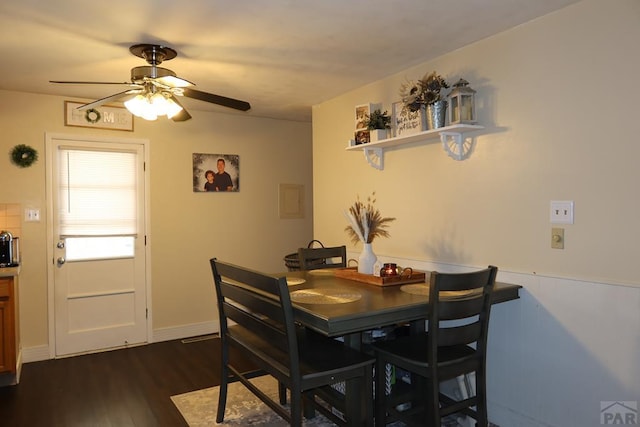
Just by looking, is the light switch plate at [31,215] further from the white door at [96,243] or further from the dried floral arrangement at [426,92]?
the dried floral arrangement at [426,92]

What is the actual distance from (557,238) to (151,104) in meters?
2.30

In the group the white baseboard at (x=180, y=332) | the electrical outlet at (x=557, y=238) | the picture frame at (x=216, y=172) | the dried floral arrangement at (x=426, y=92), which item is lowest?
the white baseboard at (x=180, y=332)

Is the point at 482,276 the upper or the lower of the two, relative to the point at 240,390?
upper

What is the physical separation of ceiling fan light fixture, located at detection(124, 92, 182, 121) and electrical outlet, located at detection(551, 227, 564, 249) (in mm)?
2174

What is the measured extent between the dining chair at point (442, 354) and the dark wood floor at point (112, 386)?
4.18 ft

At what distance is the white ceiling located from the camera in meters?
2.17

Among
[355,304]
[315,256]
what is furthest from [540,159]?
[315,256]

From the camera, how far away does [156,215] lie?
4.23 m

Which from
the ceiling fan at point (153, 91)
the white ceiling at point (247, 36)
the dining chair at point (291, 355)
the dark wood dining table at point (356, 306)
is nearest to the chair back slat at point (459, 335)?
the dark wood dining table at point (356, 306)

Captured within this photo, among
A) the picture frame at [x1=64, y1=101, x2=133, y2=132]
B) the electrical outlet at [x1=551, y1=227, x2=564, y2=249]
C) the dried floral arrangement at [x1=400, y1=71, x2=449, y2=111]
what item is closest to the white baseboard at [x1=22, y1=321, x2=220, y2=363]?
the picture frame at [x1=64, y1=101, x2=133, y2=132]

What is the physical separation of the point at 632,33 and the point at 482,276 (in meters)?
1.27

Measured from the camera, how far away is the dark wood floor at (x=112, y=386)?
268 cm

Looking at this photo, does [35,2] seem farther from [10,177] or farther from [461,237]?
[461,237]

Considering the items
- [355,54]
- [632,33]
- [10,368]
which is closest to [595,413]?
[632,33]
